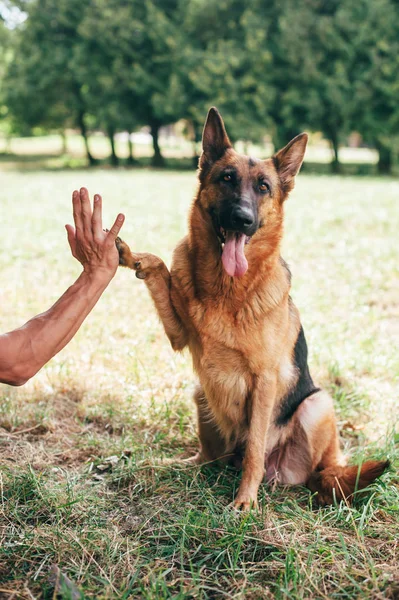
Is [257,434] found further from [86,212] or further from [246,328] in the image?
[86,212]

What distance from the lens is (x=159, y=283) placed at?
9.84 feet

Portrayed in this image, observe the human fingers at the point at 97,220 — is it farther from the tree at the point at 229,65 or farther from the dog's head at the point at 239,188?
the tree at the point at 229,65

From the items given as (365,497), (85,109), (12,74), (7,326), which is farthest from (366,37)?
(365,497)

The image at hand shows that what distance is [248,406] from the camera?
9.71 feet

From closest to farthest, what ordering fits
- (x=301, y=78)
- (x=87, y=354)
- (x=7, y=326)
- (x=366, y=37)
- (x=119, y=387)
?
(x=119, y=387) → (x=87, y=354) → (x=7, y=326) → (x=366, y=37) → (x=301, y=78)

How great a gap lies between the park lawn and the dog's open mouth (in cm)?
111

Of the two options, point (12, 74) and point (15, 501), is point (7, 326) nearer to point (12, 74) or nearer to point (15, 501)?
point (15, 501)

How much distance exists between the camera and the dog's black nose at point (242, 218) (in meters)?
2.83

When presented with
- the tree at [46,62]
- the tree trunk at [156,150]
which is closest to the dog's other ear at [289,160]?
the tree trunk at [156,150]

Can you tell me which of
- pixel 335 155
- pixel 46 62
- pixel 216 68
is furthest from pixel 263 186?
pixel 46 62

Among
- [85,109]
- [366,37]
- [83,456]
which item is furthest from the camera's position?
[85,109]

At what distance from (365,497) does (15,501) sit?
170 cm

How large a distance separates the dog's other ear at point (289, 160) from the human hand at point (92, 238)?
1.19 metres

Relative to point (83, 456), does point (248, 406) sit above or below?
above
